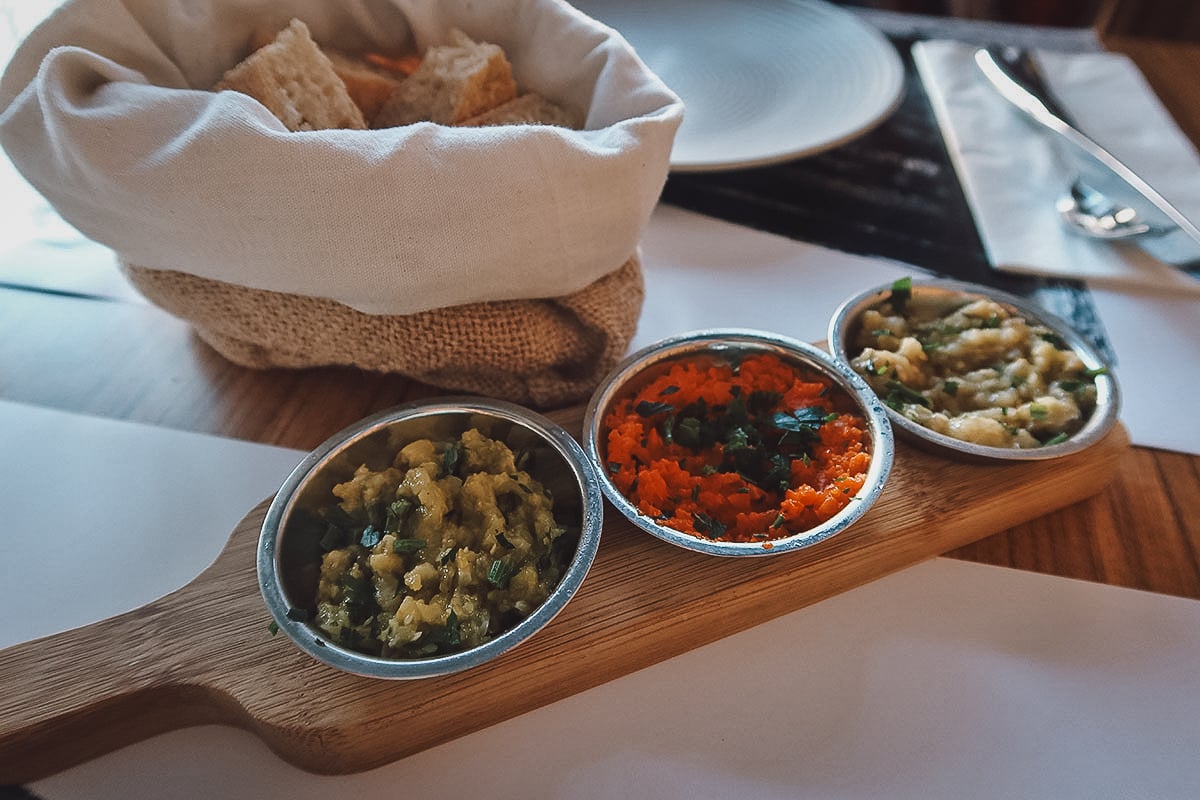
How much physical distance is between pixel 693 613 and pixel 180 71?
1.11 metres

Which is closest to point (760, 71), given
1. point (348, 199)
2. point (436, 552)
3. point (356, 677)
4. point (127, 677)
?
point (348, 199)

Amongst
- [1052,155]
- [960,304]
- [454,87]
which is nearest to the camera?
[454,87]

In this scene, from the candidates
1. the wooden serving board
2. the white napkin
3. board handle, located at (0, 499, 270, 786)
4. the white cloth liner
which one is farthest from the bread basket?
the white napkin

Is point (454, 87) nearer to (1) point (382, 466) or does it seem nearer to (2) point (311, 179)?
(2) point (311, 179)

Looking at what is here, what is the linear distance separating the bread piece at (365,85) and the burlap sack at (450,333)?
0.39m

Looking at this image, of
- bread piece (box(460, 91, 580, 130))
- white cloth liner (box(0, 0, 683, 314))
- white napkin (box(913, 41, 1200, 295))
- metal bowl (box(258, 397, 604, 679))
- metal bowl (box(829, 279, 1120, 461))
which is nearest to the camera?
metal bowl (box(258, 397, 604, 679))

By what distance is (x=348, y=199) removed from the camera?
0.98 meters

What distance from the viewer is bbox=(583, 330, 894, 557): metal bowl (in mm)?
980

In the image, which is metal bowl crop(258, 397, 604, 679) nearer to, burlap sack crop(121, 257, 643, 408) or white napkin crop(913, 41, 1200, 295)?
burlap sack crop(121, 257, 643, 408)

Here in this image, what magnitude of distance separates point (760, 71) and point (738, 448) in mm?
1251

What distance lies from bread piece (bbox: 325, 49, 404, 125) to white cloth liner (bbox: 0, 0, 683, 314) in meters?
0.21

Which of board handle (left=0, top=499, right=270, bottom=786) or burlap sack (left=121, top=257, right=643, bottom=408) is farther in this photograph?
burlap sack (left=121, top=257, right=643, bottom=408)

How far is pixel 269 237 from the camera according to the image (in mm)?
997

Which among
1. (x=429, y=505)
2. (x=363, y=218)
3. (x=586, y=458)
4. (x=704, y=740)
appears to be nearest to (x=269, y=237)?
(x=363, y=218)
